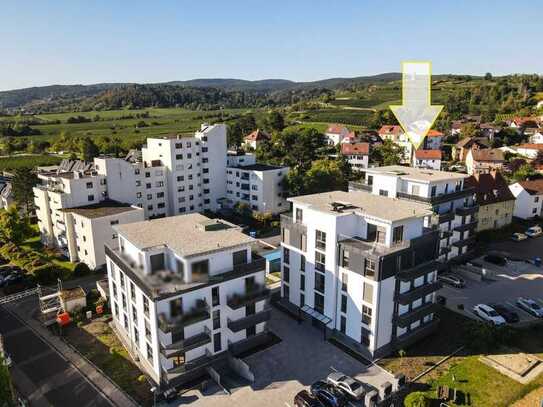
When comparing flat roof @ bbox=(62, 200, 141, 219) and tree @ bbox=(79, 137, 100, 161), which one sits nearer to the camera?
flat roof @ bbox=(62, 200, 141, 219)

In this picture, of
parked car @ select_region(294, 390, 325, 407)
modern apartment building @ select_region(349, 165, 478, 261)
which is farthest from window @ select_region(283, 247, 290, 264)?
modern apartment building @ select_region(349, 165, 478, 261)

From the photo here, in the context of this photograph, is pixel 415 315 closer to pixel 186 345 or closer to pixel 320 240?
pixel 320 240

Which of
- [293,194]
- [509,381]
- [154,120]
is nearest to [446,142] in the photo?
[293,194]

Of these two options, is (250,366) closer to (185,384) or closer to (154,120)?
(185,384)

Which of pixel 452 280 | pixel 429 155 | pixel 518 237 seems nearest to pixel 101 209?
pixel 452 280

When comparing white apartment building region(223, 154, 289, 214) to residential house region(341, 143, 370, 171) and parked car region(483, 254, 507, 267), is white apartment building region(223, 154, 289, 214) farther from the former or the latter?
parked car region(483, 254, 507, 267)

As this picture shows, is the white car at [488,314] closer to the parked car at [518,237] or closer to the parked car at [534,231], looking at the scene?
the parked car at [518,237]
